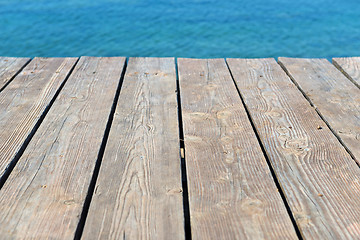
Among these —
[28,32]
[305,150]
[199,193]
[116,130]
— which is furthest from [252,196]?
[28,32]

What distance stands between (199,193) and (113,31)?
5074mm

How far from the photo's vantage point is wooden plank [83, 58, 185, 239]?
1129 millimetres

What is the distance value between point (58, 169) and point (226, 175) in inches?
22.2

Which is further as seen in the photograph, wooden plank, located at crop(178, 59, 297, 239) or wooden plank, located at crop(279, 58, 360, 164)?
wooden plank, located at crop(279, 58, 360, 164)

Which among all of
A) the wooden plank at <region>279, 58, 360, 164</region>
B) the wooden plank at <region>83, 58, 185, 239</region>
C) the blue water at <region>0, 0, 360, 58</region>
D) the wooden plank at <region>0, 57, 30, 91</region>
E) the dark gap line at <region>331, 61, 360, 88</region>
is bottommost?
the blue water at <region>0, 0, 360, 58</region>

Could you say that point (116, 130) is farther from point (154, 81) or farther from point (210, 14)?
point (210, 14)

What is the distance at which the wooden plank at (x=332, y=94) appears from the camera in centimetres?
161

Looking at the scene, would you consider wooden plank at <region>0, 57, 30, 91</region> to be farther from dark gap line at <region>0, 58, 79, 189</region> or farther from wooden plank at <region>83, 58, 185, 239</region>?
wooden plank at <region>83, 58, 185, 239</region>

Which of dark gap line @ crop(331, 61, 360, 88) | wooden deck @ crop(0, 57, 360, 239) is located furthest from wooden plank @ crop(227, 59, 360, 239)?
dark gap line @ crop(331, 61, 360, 88)

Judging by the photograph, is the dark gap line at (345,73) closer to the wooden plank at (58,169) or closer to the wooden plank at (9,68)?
the wooden plank at (58,169)

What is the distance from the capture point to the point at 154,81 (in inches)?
84.6

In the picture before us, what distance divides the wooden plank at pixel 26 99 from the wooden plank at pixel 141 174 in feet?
1.11

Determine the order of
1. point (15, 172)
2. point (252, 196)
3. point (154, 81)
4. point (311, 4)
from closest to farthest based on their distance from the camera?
point (252, 196) → point (15, 172) → point (154, 81) → point (311, 4)

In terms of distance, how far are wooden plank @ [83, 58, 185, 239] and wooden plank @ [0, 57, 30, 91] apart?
25.6 inches
